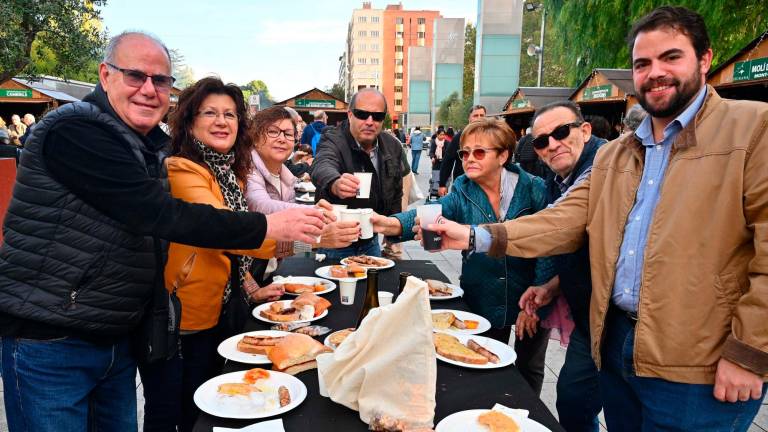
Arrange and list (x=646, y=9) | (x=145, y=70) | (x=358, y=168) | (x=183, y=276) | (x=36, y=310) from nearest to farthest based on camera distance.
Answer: (x=36, y=310) → (x=145, y=70) → (x=183, y=276) → (x=358, y=168) → (x=646, y=9)

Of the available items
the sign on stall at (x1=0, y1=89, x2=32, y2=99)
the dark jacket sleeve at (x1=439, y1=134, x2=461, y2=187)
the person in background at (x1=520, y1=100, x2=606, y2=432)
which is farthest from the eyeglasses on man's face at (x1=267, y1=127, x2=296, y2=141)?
the sign on stall at (x1=0, y1=89, x2=32, y2=99)

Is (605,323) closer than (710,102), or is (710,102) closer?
(710,102)

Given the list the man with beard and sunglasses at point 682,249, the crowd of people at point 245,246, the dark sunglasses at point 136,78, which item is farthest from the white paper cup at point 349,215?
the man with beard and sunglasses at point 682,249

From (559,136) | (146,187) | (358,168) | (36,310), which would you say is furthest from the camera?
(358,168)

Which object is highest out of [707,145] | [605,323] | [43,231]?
[707,145]

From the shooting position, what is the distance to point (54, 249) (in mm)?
1774

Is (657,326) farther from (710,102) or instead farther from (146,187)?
(146,187)

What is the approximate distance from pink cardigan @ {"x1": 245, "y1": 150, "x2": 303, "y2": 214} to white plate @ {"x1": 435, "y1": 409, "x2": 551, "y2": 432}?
1763mm

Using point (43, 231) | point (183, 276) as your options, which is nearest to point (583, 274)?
point (183, 276)

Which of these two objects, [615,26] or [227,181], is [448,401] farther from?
[615,26]

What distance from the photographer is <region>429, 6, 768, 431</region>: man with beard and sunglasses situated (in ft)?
5.51

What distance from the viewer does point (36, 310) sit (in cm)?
178

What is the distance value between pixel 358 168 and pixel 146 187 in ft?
8.43

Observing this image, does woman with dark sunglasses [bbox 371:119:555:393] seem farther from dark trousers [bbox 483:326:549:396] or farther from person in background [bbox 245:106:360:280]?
person in background [bbox 245:106:360:280]
